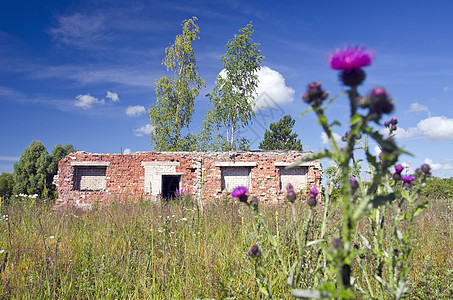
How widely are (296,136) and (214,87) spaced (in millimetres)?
11709

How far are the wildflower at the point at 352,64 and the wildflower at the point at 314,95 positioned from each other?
0.32ft

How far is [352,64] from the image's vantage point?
47.4 inches

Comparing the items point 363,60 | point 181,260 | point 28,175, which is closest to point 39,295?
point 181,260

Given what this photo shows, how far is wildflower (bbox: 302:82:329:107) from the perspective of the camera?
1.20 metres

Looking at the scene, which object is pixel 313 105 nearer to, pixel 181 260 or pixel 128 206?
pixel 181 260

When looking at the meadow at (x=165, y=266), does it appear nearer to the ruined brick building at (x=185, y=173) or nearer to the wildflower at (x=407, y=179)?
the wildflower at (x=407, y=179)

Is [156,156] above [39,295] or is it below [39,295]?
above

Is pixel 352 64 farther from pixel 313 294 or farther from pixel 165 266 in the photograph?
pixel 165 266

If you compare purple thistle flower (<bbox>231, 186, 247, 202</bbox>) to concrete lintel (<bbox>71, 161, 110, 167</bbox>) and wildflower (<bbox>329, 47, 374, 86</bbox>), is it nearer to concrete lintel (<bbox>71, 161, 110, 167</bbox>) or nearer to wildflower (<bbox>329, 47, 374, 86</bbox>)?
wildflower (<bbox>329, 47, 374, 86</bbox>)

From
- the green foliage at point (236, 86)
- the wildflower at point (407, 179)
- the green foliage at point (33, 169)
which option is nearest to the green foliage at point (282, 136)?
the green foliage at point (236, 86)

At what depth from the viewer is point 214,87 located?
23.6 m

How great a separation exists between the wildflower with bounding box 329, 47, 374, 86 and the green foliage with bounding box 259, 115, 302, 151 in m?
29.8

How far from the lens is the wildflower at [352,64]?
1184 millimetres

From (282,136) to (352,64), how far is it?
99.4 ft
